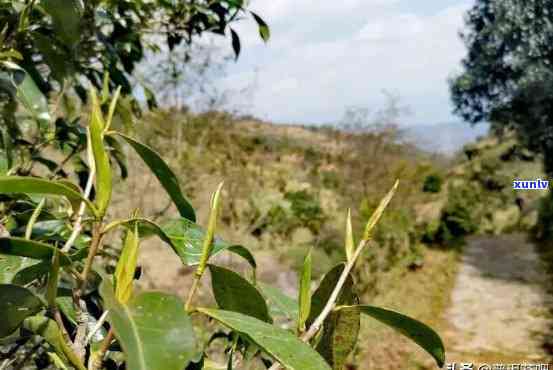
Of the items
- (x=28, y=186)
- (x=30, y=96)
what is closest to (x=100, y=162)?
(x=28, y=186)

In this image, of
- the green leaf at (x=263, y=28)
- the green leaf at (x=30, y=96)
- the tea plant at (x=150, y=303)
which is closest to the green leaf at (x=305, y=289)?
the tea plant at (x=150, y=303)

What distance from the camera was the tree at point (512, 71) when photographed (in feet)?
21.3

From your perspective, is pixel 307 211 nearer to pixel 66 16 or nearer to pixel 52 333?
pixel 66 16

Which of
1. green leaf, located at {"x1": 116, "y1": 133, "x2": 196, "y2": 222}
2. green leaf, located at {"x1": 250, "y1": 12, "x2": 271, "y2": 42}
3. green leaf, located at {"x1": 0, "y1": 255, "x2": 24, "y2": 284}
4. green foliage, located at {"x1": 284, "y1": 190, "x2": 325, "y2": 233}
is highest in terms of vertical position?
green leaf, located at {"x1": 250, "y1": 12, "x2": 271, "y2": 42}

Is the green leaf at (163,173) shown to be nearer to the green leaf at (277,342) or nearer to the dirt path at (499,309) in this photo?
the green leaf at (277,342)

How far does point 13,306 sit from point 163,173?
7.0 inches

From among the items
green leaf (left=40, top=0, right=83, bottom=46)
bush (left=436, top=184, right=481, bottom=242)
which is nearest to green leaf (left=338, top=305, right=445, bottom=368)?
green leaf (left=40, top=0, right=83, bottom=46)

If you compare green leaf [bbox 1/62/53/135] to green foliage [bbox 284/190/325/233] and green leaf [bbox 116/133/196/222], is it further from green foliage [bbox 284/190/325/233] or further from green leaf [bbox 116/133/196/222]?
green foliage [bbox 284/190/325/233]

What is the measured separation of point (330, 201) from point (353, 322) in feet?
29.6

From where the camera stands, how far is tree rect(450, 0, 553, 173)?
6.49 metres

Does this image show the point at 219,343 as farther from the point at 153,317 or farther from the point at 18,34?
the point at 153,317

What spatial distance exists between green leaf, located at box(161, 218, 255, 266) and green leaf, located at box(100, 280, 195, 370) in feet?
0.32

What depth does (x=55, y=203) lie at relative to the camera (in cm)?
142

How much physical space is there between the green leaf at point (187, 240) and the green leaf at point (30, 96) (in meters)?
0.49
